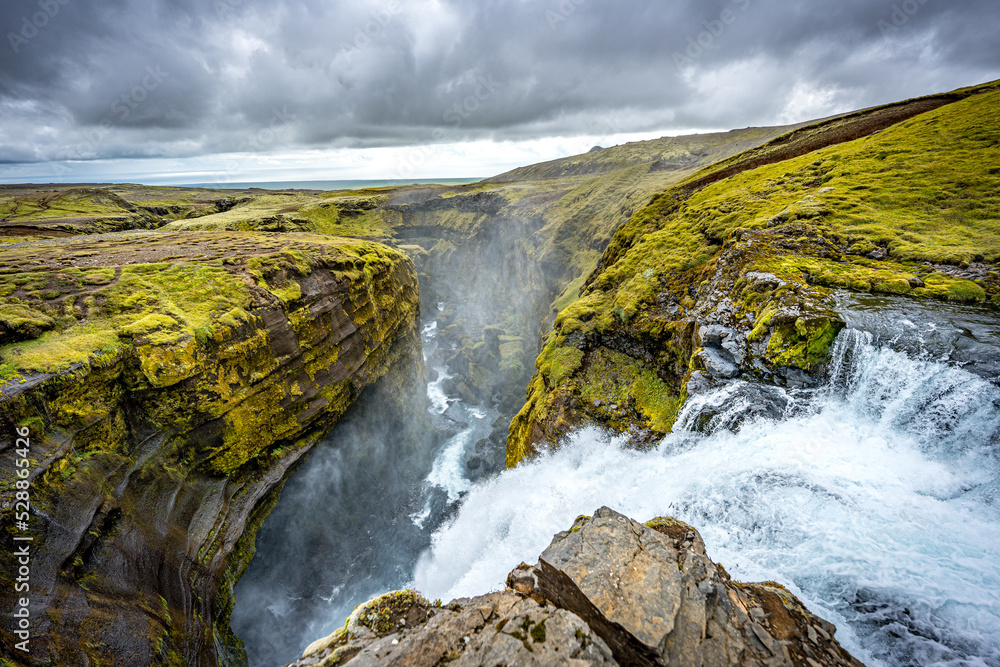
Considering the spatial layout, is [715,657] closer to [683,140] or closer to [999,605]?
[999,605]

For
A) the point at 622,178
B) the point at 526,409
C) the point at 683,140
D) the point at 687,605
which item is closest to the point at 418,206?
the point at 622,178

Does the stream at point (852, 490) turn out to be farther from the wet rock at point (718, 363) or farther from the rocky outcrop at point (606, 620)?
the rocky outcrop at point (606, 620)

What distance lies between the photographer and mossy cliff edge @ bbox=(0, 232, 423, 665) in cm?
900

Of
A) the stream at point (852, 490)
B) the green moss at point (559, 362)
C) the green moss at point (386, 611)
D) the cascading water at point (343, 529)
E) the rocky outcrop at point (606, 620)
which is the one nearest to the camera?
the rocky outcrop at point (606, 620)

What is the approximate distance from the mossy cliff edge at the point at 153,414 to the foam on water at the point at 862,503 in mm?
9007

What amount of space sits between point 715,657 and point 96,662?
13.5m

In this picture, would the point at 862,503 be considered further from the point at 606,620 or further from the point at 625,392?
the point at 625,392

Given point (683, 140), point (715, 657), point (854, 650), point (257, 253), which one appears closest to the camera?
point (715, 657)

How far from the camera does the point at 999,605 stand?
5367mm

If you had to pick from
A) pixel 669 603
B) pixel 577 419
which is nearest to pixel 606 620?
pixel 669 603

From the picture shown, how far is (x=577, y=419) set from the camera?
15836 mm

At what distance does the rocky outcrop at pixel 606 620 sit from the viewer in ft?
17.2

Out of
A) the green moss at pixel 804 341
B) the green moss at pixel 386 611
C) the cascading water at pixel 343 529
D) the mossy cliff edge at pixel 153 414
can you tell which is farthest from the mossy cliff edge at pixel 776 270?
the mossy cliff edge at pixel 153 414
